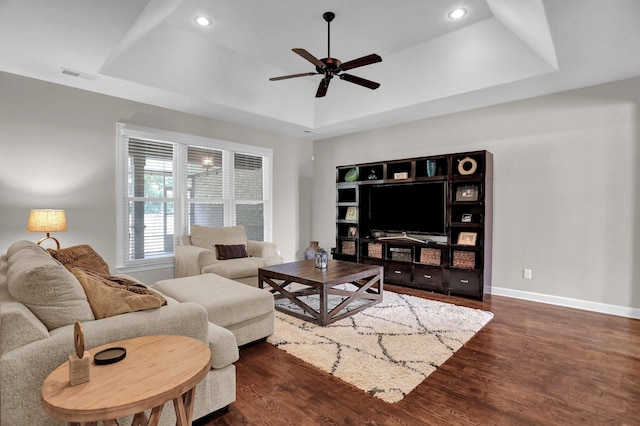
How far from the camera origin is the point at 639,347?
9.38 feet

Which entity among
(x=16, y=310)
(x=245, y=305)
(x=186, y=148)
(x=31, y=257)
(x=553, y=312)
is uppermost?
(x=186, y=148)

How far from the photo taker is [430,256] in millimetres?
4809

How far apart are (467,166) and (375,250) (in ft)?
6.26

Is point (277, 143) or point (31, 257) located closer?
point (31, 257)

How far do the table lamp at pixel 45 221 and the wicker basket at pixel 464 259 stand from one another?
4792mm

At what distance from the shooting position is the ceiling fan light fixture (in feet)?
11.9

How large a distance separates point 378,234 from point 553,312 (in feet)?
8.71

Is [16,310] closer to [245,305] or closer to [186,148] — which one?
[245,305]

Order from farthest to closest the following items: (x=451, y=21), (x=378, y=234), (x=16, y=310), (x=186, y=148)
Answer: (x=378, y=234) < (x=186, y=148) < (x=451, y=21) < (x=16, y=310)

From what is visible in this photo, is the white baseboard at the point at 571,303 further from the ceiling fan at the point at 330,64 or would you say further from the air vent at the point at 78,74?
the air vent at the point at 78,74

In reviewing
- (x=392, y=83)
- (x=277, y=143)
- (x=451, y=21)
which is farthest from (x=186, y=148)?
(x=451, y=21)

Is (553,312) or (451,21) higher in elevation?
(451,21)

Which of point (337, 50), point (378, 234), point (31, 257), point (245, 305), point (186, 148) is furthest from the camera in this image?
point (378, 234)

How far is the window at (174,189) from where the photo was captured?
14.8 ft
